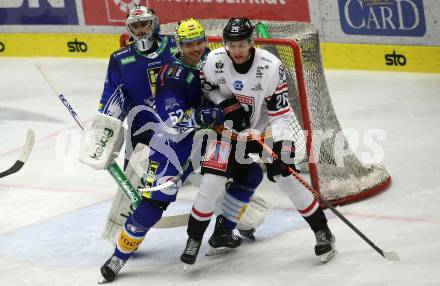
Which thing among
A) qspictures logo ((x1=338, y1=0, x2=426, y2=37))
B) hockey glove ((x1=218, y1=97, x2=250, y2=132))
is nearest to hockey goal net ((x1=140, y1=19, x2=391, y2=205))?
hockey glove ((x1=218, y1=97, x2=250, y2=132))

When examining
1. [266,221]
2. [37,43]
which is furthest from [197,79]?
[37,43]

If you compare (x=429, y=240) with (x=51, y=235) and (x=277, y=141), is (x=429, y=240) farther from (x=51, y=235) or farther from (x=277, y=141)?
(x=51, y=235)

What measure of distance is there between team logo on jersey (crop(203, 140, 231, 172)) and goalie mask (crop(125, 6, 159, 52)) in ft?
2.65

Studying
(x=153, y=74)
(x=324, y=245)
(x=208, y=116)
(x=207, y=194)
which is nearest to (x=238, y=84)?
(x=208, y=116)

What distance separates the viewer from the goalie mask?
5273 millimetres

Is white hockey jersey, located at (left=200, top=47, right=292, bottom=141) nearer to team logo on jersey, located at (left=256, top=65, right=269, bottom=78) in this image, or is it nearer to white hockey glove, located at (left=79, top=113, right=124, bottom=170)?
team logo on jersey, located at (left=256, top=65, right=269, bottom=78)

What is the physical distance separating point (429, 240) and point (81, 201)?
2438 millimetres

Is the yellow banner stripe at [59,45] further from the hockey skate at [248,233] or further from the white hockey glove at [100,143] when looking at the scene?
the white hockey glove at [100,143]

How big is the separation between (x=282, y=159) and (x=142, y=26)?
1127 millimetres

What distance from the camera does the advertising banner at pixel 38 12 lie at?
10898mm

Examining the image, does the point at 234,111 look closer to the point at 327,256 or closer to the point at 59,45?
the point at 327,256

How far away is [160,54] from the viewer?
5.38 meters

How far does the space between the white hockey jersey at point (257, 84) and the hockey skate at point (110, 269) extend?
977 mm

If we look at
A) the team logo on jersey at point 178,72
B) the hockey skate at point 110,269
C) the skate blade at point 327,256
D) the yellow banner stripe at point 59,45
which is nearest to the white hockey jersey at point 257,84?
the team logo on jersey at point 178,72
